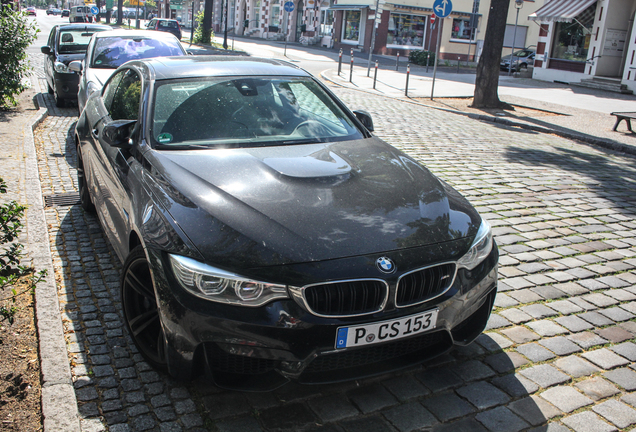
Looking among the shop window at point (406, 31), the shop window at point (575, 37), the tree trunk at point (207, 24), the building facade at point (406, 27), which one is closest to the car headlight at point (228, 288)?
the shop window at point (575, 37)

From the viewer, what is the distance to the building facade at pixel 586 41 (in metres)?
25.5

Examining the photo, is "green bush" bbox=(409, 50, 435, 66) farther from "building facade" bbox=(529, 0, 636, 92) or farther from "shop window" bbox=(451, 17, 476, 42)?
"shop window" bbox=(451, 17, 476, 42)

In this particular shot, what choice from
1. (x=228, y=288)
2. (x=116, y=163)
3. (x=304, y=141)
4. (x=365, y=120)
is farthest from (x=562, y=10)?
(x=228, y=288)

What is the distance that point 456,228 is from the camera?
3.11m

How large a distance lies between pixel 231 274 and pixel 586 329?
256cm

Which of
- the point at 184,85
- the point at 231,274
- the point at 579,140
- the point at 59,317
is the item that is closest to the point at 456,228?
the point at 231,274

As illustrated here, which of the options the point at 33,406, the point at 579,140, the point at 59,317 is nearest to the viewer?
the point at 33,406

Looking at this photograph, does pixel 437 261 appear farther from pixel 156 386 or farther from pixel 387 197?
pixel 156 386

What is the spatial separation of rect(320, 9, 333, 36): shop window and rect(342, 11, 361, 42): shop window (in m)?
2.43

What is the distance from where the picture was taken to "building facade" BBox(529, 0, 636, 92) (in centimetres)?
2553

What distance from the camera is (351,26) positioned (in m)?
47.6

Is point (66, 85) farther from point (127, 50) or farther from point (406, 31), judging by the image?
point (406, 31)

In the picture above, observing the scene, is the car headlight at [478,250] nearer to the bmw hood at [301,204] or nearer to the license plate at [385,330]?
the bmw hood at [301,204]

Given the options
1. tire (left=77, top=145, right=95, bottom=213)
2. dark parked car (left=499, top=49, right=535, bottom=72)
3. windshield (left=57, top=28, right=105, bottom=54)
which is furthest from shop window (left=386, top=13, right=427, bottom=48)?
tire (left=77, top=145, right=95, bottom=213)
